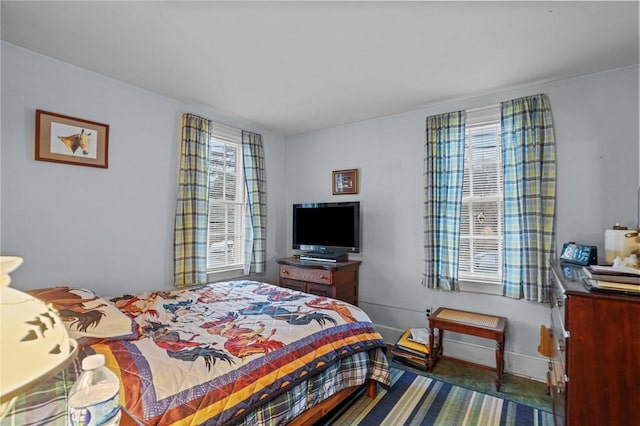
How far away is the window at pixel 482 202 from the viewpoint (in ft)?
9.67

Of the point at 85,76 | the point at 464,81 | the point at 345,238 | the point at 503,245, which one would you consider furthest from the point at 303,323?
the point at 85,76

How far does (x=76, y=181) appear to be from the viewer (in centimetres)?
246

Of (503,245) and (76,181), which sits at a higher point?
(76,181)

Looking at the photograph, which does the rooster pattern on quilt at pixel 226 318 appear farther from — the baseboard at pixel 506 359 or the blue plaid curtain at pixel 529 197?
the blue plaid curtain at pixel 529 197

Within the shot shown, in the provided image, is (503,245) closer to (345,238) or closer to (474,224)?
(474,224)

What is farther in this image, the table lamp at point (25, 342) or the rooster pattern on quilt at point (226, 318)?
the rooster pattern on quilt at point (226, 318)

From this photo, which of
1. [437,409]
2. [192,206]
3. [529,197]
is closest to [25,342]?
[437,409]

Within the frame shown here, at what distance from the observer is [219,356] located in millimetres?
1550

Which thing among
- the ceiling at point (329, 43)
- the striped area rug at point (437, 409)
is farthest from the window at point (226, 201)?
the striped area rug at point (437, 409)

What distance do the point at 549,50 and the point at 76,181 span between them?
3.74 metres

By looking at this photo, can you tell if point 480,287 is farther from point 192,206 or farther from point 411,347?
point 192,206

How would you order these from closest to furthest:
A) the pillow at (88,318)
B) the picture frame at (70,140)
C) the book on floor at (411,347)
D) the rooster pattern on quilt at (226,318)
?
the pillow at (88,318) < the rooster pattern on quilt at (226,318) < the picture frame at (70,140) < the book on floor at (411,347)

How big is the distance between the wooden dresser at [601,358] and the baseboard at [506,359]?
150 cm

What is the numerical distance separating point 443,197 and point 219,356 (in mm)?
2537
